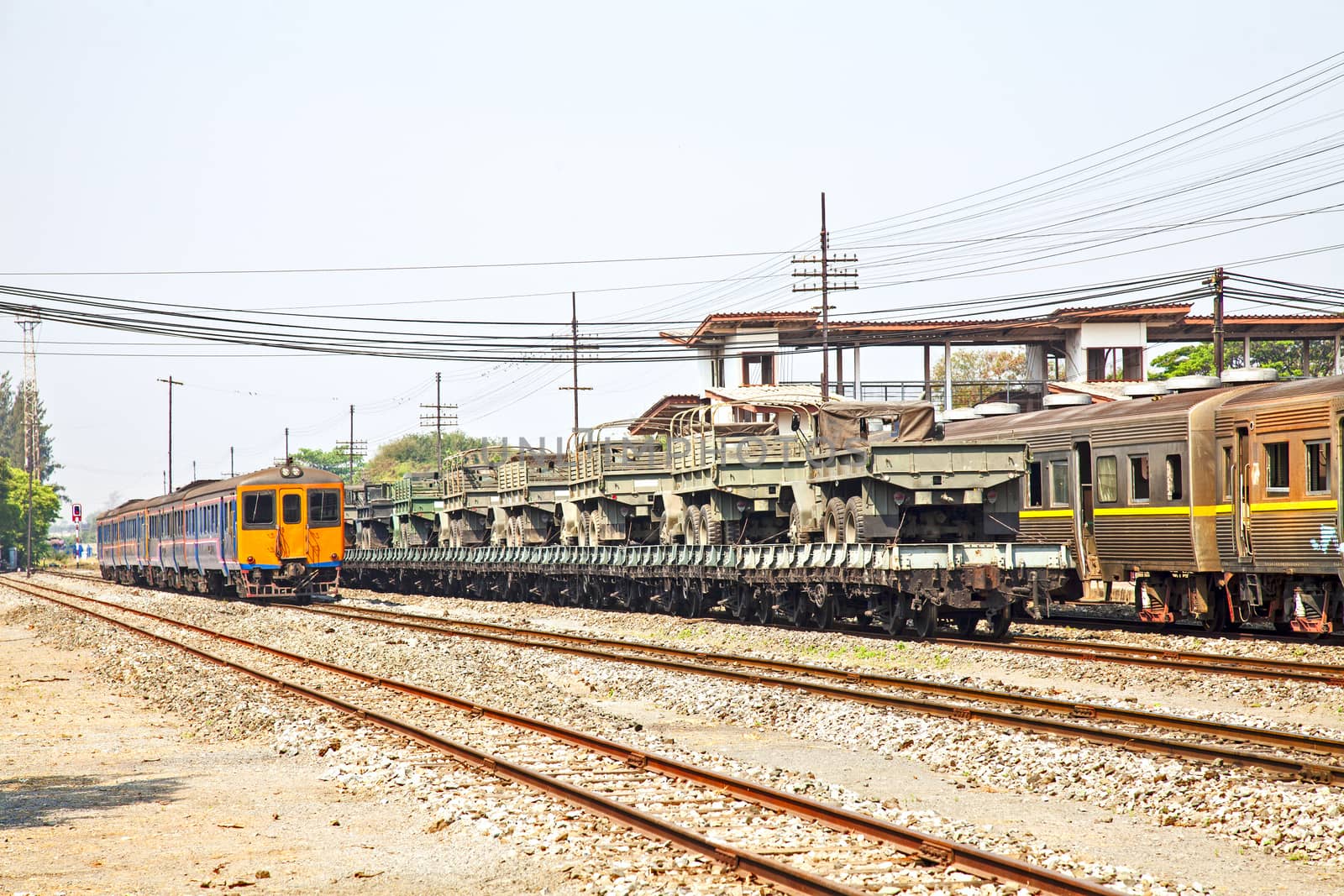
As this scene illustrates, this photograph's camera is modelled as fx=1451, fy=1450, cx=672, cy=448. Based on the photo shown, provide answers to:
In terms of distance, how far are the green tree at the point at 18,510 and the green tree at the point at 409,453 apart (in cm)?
3000

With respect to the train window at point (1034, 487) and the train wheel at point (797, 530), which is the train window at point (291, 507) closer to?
the train wheel at point (797, 530)

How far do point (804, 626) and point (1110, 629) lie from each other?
4687mm

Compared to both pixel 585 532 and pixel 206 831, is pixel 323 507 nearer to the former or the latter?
pixel 585 532

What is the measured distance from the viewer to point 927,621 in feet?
65.9

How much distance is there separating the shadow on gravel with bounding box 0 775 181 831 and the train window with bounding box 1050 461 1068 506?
1653 cm

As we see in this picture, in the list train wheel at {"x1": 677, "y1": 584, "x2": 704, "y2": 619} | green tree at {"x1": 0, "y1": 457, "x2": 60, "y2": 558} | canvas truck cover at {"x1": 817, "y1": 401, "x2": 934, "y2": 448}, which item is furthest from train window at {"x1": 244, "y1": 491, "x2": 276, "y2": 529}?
green tree at {"x1": 0, "y1": 457, "x2": 60, "y2": 558}

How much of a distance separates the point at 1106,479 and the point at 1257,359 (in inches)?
2202

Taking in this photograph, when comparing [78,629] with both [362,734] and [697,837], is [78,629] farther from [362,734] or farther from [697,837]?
[697,837]

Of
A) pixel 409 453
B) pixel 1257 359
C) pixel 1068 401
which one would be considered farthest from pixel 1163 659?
pixel 409 453

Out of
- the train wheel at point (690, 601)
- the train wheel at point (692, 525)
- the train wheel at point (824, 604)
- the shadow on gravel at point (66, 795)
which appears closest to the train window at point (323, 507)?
the train wheel at point (690, 601)

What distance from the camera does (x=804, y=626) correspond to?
23.0 metres

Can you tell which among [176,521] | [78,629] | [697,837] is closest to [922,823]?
[697,837]

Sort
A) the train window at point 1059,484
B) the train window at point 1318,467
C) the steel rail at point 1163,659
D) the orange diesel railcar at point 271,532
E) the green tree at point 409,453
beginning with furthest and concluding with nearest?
the green tree at point 409,453 → the orange diesel railcar at point 271,532 → the train window at point 1059,484 → the train window at point 1318,467 → the steel rail at point 1163,659

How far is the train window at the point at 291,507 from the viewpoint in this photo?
34.4 m
